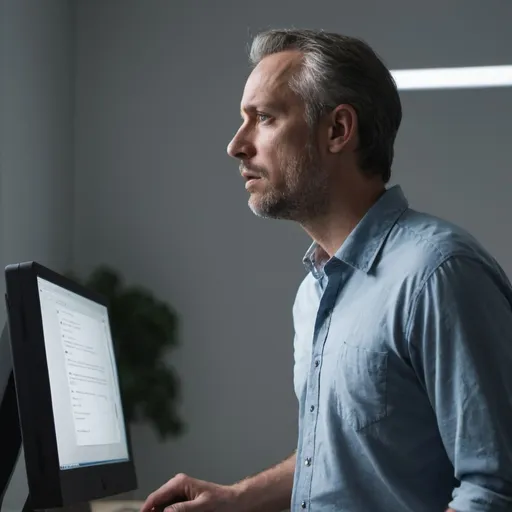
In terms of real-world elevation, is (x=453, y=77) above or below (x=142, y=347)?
above

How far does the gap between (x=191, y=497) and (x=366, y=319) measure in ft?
1.51

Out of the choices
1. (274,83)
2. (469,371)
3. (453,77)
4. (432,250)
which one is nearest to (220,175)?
(453,77)

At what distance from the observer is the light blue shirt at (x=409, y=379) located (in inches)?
41.0

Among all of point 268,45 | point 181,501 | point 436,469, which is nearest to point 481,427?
point 436,469

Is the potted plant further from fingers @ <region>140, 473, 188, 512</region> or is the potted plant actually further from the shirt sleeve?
the shirt sleeve

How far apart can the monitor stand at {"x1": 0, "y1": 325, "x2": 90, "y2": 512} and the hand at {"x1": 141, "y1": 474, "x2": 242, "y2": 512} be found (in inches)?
8.1

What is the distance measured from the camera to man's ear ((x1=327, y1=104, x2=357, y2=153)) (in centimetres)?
138

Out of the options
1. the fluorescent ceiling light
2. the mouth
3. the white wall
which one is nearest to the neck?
the mouth

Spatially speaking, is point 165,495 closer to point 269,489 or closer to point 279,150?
point 269,489

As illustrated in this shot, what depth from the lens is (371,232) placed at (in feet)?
4.24

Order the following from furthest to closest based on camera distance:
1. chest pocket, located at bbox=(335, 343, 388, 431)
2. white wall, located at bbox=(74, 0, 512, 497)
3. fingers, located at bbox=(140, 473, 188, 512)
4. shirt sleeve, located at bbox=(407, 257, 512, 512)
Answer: white wall, located at bbox=(74, 0, 512, 497) < fingers, located at bbox=(140, 473, 188, 512) < chest pocket, located at bbox=(335, 343, 388, 431) < shirt sleeve, located at bbox=(407, 257, 512, 512)

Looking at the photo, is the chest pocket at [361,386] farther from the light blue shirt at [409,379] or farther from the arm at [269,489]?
the arm at [269,489]

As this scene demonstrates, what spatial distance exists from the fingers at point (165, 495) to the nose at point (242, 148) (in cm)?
52

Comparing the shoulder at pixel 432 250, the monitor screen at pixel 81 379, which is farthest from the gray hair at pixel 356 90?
the monitor screen at pixel 81 379
